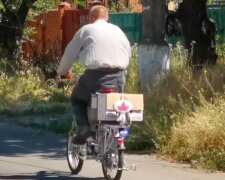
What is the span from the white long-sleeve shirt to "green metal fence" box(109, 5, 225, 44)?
467 inches

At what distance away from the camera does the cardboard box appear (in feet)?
27.8

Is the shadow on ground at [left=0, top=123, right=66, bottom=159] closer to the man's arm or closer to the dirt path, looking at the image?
the dirt path

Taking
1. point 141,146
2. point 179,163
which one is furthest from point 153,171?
point 141,146

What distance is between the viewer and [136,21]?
22078 millimetres

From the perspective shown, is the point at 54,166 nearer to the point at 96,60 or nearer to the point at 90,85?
the point at 90,85

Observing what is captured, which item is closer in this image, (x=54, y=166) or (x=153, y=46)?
(x=54, y=166)

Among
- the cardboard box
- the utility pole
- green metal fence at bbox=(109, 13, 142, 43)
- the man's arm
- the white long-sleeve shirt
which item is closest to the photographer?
the cardboard box

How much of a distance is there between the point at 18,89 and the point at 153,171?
846 cm

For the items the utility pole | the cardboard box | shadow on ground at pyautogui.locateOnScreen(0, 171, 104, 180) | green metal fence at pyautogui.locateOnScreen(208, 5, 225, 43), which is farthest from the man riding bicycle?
green metal fence at pyautogui.locateOnScreen(208, 5, 225, 43)

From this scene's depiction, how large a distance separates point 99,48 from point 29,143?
3746mm

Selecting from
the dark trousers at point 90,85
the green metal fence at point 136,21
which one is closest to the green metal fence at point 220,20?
the green metal fence at point 136,21

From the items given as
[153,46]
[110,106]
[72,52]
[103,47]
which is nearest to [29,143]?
[153,46]

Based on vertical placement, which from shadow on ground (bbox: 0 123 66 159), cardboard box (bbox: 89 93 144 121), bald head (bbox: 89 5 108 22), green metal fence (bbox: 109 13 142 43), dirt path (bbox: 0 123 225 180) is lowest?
shadow on ground (bbox: 0 123 66 159)

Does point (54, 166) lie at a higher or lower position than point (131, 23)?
lower
